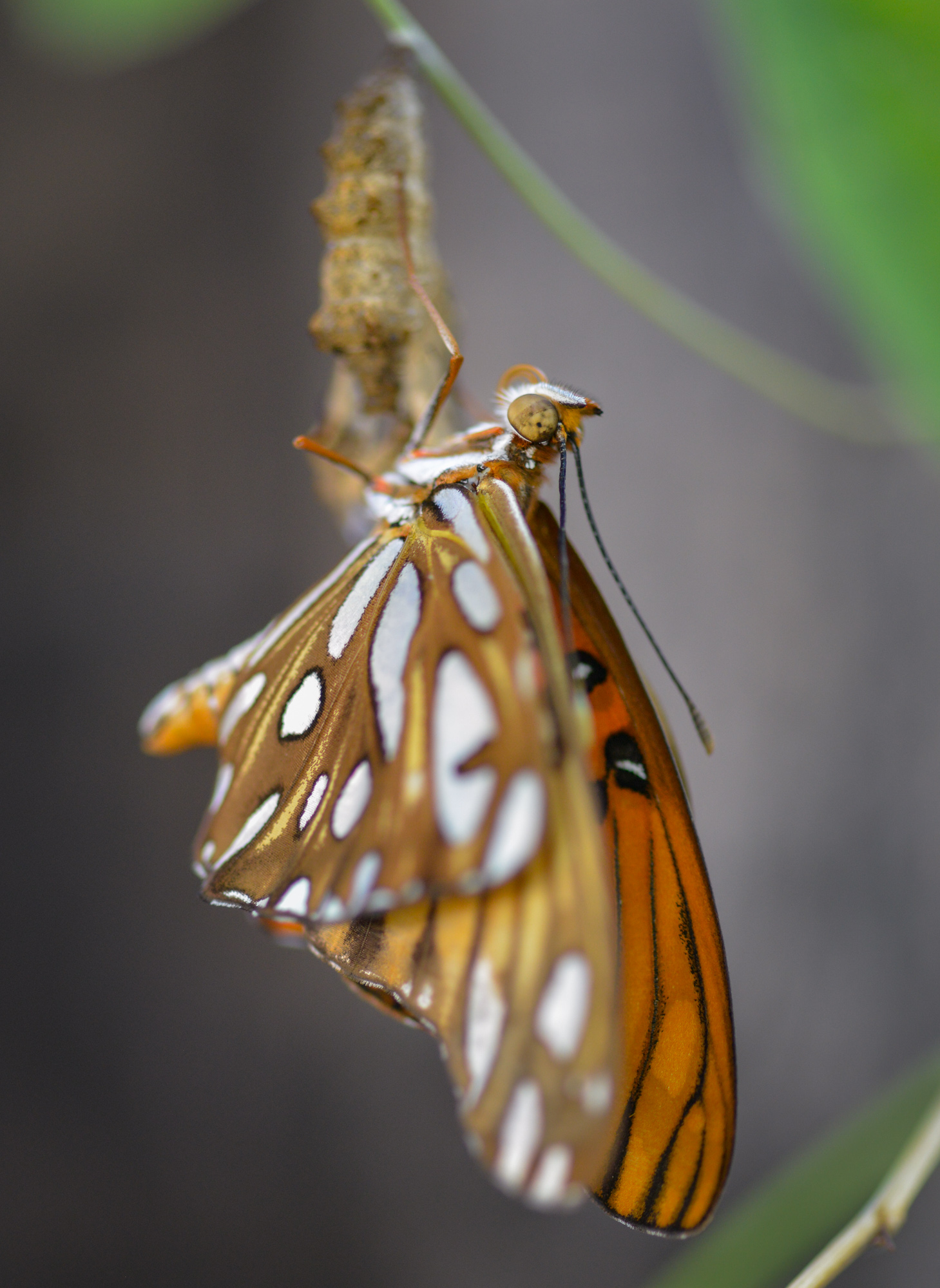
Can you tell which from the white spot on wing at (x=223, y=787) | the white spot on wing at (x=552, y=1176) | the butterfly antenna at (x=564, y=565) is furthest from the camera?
the white spot on wing at (x=223, y=787)

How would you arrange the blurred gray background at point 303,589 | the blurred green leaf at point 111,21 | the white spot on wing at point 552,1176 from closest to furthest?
1. the white spot on wing at point 552,1176
2. the blurred green leaf at point 111,21
3. the blurred gray background at point 303,589

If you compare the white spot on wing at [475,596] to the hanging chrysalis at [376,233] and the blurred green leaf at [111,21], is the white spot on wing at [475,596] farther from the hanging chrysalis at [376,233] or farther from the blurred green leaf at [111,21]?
the blurred green leaf at [111,21]

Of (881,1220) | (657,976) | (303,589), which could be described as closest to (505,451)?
(657,976)

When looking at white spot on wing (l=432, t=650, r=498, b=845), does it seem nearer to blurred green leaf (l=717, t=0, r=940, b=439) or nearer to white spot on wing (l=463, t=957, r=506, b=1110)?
white spot on wing (l=463, t=957, r=506, b=1110)

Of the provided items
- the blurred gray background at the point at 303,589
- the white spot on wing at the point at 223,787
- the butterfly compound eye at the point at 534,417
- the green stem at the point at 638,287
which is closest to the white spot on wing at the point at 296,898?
the white spot on wing at the point at 223,787

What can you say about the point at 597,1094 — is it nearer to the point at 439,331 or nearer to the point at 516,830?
the point at 516,830

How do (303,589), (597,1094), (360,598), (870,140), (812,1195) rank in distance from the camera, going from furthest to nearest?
1. (303,589)
2. (812,1195)
3. (870,140)
4. (360,598)
5. (597,1094)

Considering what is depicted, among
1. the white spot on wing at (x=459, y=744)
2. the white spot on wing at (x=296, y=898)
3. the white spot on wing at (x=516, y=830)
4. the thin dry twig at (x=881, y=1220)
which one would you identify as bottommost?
the thin dry twig at (x=881, y=1220)
